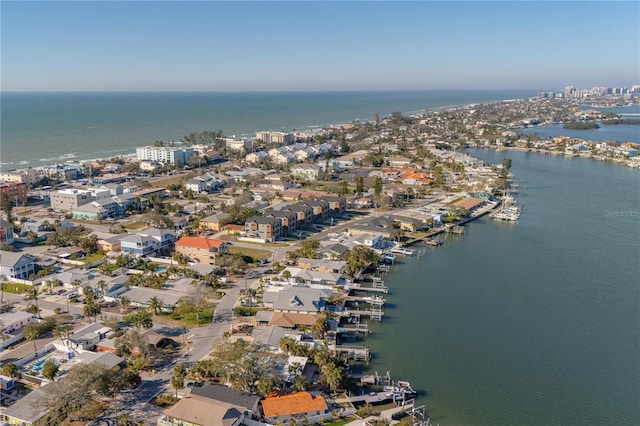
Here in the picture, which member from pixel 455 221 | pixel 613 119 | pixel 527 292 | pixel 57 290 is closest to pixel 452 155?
pixel 455 221

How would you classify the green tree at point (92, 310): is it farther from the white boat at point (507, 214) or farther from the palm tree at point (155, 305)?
the white boat at point (507, 214)

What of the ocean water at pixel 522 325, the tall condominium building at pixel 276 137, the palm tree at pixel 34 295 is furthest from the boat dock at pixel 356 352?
the tall condominium building at pixel 276 137

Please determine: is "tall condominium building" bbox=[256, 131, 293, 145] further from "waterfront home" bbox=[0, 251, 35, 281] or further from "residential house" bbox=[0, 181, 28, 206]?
"waterfront home" bbox=[0, 251, 35, 281]

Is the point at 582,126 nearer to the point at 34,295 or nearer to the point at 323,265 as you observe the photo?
the point at 323,265

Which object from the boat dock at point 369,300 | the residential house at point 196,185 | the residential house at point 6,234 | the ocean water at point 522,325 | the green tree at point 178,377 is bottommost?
the ocean water at point 522,325

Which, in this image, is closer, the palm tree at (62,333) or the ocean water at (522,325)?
the ocean water at (522,325)

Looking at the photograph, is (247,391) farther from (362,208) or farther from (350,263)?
(362,208)

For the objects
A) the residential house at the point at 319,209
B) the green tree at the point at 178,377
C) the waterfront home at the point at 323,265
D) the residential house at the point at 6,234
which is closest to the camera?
the green tree at the point at 178,377
